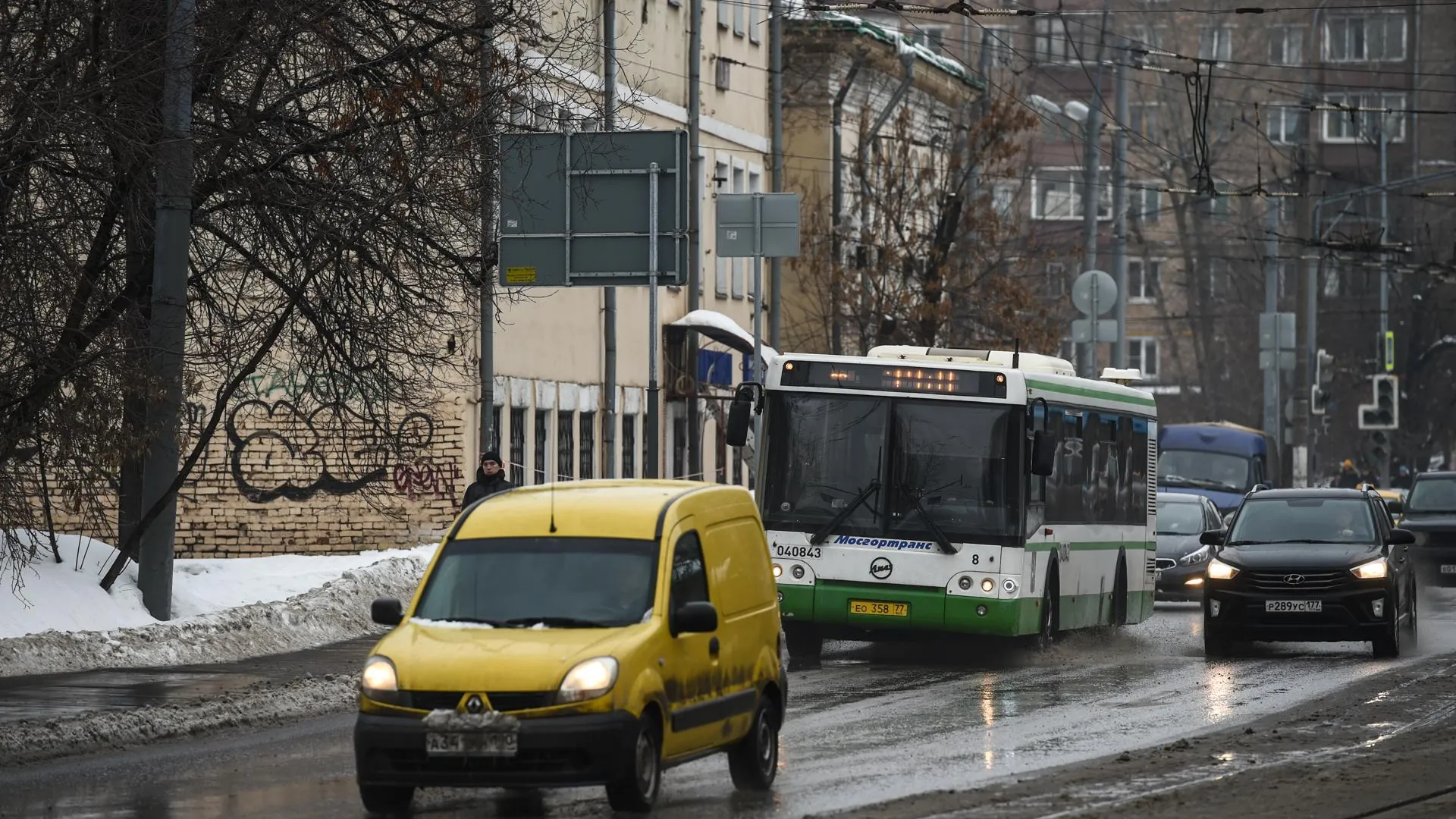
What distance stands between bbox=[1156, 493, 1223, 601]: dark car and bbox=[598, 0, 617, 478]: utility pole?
23.2ft

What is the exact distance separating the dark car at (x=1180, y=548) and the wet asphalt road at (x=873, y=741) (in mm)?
9462

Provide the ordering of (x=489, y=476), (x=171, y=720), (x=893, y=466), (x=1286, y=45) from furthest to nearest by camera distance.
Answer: (x=1286, y=45)
(x=489, y=476)
(x=893, y=466)
(x=171, y=720)

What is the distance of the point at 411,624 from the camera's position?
12.6 m

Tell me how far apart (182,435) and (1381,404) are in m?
36.1

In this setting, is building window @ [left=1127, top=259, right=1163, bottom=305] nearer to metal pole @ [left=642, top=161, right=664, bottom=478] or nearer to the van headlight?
metal pole @ [left=642, top=161, right=664, bottom=478]

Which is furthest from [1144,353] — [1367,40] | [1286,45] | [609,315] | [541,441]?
[609,315]

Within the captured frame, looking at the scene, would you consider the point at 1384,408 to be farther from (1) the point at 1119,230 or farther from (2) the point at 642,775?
(2) the point at 642,775

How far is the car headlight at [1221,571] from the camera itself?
24.5 meters

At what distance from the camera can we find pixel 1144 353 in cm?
11350

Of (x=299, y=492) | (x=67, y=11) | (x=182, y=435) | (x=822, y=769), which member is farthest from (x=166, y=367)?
(x=299, y=492)

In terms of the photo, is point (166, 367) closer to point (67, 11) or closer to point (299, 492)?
point (67, 11)

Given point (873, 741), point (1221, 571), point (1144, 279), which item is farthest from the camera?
point (1144, 279)

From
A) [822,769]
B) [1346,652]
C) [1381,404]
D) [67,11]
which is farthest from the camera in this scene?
[1381,404]

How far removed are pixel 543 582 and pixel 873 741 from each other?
3.78m
